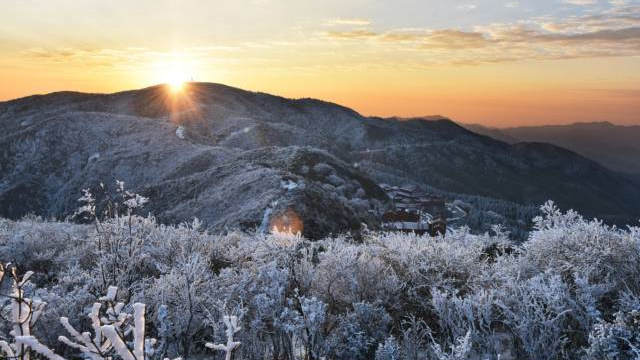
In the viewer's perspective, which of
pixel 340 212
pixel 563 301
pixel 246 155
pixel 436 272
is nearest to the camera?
pixel 563 301

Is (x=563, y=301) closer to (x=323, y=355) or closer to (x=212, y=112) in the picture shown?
(x=323, y=355)

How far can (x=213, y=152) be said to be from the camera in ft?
198

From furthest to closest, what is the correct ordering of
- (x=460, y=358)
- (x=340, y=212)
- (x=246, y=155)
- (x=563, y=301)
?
(x=246, y=155) < (x=340, y=212) < (x=563, y=301) < (x=460, y=358)

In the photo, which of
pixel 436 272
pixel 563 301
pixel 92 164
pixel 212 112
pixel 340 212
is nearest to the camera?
pixel 563 301

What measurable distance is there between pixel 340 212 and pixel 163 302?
25.8 m

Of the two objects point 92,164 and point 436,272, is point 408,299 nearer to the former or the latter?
point 436,272

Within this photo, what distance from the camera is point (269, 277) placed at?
7258 mm

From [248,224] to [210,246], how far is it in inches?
713

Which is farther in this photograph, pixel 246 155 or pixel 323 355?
pixel 246 155

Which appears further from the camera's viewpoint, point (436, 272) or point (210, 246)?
point (210, 246)

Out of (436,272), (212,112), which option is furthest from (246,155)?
(212,112)

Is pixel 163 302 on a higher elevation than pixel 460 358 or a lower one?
lower

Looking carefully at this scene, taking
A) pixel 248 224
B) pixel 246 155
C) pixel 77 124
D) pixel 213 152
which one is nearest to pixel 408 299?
pixel 248 224

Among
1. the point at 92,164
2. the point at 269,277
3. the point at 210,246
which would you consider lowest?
the point at 92,164
